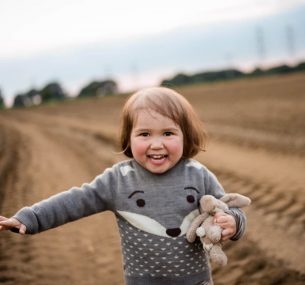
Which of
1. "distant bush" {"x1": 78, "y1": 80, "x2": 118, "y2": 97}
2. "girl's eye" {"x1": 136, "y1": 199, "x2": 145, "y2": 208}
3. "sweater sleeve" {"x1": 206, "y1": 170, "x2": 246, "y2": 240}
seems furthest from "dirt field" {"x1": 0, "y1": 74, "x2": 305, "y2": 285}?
"distant bush" {"x1": 78, "y1": 80, "x2": 118, "y2": 97}

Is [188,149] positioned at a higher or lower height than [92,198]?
higher

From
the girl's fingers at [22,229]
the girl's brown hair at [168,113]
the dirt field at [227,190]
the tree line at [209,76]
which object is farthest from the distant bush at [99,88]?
the girl's fingers at [22,229]

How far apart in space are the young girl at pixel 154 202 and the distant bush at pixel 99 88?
58691 millimetres

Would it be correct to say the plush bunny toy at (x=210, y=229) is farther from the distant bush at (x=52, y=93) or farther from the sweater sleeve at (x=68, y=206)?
the distant bush at (x=52, y=93)

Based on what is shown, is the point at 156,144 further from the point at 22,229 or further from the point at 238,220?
the point at 22,229

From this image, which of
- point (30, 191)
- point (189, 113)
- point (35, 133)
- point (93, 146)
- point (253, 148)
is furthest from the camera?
point (35, 133)

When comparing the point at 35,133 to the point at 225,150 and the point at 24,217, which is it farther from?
the point at 24,217

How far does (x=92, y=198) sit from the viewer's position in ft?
7.34

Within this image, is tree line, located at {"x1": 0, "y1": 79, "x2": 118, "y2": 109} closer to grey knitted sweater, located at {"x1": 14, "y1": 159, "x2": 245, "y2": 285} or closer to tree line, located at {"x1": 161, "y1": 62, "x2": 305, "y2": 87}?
tree line, located at {"x1": 161, "y1": 62, "x2": 305, "y2": 87}

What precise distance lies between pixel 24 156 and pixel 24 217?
8.68 m

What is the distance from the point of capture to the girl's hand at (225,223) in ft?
6.75

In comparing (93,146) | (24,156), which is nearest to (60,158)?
(24,156)

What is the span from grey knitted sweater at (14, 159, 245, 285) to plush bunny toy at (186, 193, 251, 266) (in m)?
0.06

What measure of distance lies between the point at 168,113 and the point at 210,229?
593 mm
